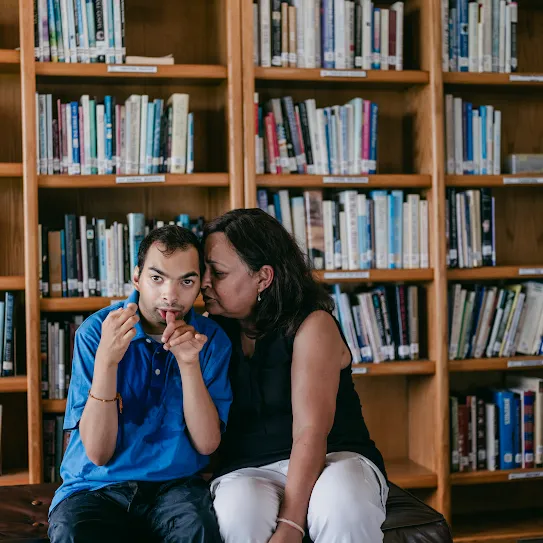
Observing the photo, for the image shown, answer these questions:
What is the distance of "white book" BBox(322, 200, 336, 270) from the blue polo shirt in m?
1.09

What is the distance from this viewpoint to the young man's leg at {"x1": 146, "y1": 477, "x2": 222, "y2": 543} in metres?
1.64

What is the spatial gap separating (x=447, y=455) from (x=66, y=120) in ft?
5.94

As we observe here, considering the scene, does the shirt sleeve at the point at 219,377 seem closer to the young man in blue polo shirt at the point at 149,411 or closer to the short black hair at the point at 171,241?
the young man in blue polo shirt at the point at 149,411

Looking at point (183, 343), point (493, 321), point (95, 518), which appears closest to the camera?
point (95, 518)

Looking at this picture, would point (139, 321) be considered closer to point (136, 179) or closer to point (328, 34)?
point (136, 179)

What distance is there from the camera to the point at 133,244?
2.84 meters

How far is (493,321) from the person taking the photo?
3.11 m

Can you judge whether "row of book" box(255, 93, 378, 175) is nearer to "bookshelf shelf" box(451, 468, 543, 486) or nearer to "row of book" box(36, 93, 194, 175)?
"row of book" box(36, 93, 194, 175)

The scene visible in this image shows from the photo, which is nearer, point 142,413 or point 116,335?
point 116,335

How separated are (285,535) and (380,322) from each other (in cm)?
145

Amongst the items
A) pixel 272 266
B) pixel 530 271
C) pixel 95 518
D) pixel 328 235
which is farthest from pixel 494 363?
pixel 95 518

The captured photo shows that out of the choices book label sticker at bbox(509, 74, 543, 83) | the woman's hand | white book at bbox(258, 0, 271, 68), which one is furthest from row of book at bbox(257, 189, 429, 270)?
the woman's hand

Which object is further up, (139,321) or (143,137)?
(143,137)

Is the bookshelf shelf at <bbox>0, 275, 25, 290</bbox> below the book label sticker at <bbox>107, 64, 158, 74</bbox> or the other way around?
below
